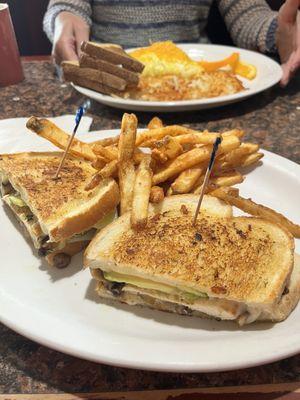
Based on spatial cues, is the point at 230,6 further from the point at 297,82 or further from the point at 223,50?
the point at 297,82

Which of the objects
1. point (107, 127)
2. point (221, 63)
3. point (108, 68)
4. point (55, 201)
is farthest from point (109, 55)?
point (55, 201)

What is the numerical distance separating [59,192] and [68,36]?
199cm

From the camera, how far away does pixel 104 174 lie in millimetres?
1519

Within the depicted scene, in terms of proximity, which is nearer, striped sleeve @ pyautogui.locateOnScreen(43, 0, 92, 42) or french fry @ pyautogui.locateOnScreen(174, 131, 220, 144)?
french fry @ pyautogui.locateOnScreen(174, 131, 220, 144)

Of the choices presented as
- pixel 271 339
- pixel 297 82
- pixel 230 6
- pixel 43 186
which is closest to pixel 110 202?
pixel 43 186

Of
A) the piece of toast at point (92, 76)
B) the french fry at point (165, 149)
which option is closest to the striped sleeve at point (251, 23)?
the piece of toast at point (92, 76)

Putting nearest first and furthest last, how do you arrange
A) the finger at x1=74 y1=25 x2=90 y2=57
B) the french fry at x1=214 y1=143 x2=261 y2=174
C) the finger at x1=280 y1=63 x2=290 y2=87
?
the french fry at x1=214 y1=143 x2=261 y2=174 < the finger at x1=280 y1=63 x2=290 y2=87 < the finger at x1=74 y1=25 x2=90 y2=57

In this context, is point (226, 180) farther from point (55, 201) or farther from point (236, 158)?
point (55, 201)

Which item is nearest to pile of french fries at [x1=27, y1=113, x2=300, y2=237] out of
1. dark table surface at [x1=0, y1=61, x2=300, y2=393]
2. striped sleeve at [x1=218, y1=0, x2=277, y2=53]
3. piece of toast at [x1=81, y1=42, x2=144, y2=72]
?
dark table surface at [x1=0, y1=61, x2=300, y2=393]

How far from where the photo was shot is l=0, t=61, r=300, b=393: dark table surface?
40.5 inches

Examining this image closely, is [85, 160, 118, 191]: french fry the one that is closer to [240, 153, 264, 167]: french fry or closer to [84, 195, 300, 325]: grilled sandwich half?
[84, 195, 300, 325]: grilled sandwich half

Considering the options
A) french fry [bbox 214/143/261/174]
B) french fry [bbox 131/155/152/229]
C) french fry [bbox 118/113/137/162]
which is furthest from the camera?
french fry [bbox 214/143/261/174]

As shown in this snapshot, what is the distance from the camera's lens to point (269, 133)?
223 cm

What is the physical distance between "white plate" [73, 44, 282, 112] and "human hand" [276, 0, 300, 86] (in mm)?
157
